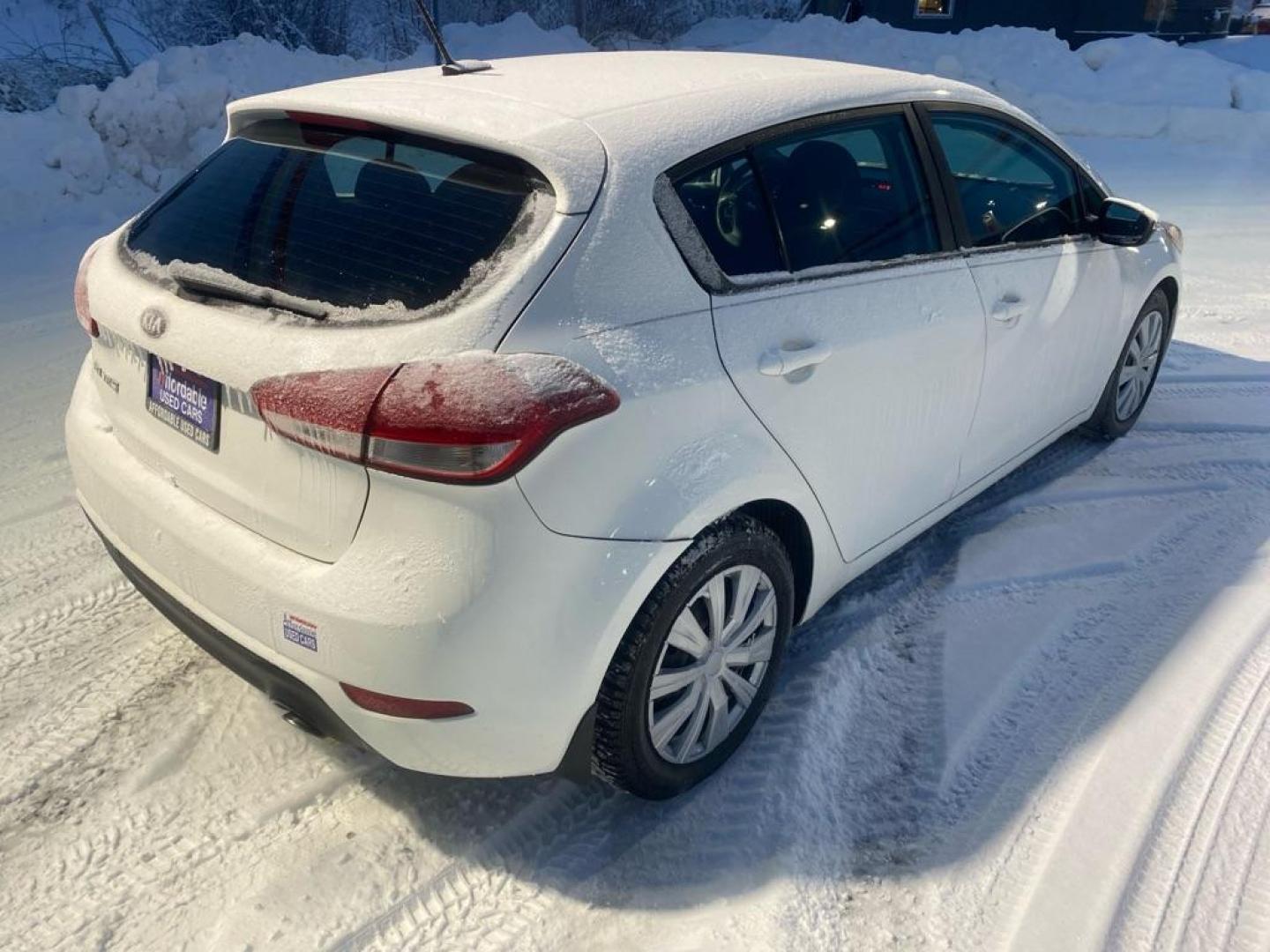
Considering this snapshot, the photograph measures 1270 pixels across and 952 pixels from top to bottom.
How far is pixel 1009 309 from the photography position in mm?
3197

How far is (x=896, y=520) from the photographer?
117 inches

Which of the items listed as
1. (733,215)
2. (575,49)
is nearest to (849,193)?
(733,215)

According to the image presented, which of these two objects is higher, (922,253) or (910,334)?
(922,253)

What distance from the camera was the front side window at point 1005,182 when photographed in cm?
315

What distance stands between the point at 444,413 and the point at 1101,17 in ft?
68.9

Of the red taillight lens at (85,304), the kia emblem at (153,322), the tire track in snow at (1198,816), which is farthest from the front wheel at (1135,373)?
the red taillight lens at (85,304)

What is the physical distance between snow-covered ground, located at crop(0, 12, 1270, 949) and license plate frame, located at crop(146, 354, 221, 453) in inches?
33.8

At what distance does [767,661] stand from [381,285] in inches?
52.7

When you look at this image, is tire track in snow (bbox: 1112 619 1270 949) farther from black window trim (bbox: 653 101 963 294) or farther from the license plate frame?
the license plate frame

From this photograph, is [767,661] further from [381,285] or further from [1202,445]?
[1202,445]

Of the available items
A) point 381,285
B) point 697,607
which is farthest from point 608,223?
point 697,607

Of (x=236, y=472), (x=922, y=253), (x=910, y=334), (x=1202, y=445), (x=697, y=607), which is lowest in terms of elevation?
(x=1202, y=445)

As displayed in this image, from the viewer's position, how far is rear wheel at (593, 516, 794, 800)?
218 centimetres

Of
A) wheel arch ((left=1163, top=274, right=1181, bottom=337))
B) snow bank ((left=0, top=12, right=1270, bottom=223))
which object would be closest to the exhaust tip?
wheel arch ((left=1163, top=274, right=1181, bottom=337))
